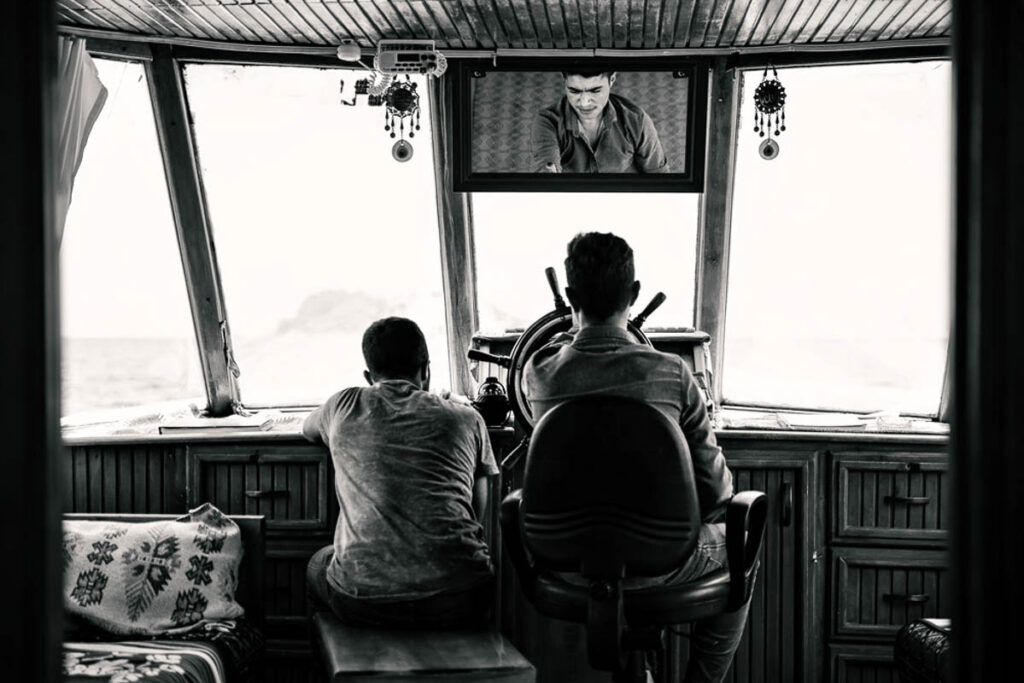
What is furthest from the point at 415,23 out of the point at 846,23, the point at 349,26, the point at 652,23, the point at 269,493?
the point at 269,493

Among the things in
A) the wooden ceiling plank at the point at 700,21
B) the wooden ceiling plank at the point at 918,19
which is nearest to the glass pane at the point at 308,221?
the wooden ceiling plank at the point at 700,21

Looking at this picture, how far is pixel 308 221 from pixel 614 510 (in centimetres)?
1700

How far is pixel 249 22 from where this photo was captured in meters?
3.79

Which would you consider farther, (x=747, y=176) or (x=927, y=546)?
(x=747, y=176)

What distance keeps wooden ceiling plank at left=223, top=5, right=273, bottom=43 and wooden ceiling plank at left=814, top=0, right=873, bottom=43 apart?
1.86 meters

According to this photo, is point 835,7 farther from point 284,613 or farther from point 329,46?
point 284,613

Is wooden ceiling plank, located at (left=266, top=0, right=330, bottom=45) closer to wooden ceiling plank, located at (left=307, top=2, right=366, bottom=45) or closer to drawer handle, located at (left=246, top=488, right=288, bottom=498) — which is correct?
wooden ceiling plank, located at (left=307, top=2, right=366, bottom=45)

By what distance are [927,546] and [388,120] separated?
239 centimetres

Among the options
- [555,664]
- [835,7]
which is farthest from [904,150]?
[555,664]

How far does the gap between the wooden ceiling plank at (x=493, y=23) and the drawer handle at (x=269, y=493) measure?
5.45ft

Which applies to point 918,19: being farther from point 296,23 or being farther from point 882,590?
point 296,23

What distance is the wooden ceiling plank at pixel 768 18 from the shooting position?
3488 millimetres

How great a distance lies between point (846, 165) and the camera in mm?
4770
